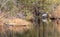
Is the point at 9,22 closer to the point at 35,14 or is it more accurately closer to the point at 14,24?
the point at 14,24

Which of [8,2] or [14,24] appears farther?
[8,2]

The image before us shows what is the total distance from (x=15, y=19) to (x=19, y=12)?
132 centimetres

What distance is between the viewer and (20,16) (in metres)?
14.6

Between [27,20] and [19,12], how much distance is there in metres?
1.13

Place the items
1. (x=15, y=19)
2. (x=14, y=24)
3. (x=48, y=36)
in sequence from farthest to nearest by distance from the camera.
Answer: (x=15, y=19) < (x=14, y=24) < (x=48, y=36)

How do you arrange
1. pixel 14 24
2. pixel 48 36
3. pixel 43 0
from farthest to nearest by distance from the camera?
pixel 43 0 < pixel 14 24 < pixel 48 36

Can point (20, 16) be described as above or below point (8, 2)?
below

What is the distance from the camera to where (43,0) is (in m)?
14.9

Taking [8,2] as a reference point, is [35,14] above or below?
below

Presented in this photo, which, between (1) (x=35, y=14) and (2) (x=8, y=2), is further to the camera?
(1) (x=35, y=14)

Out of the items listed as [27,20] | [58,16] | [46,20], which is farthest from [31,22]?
[58,16]

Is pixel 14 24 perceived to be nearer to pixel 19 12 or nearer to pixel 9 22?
pixel 9 22

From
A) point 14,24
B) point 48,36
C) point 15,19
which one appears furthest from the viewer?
point 15,19

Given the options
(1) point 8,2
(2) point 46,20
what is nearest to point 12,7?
(1) point 8,2
